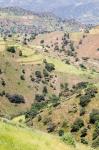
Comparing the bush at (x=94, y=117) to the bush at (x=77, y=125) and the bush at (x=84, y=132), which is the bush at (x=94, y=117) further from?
the bush at (x=77, y=125)

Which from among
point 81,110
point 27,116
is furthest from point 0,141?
point 27,116

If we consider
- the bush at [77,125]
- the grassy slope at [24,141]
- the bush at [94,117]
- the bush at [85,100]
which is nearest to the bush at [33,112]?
the bush at [85,100]

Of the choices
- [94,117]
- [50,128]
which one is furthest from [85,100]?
[94,117]

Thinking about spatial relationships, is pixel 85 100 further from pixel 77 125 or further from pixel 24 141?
pixel 24 141

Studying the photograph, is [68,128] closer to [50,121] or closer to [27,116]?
[50,121]

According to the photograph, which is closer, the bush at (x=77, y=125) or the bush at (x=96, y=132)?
the bush at (x=96, y=132)

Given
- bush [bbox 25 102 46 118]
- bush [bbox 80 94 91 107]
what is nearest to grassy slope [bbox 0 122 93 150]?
bush [bbox 80 94 91 107]

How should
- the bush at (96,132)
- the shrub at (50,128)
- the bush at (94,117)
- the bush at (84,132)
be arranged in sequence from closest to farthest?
1. the bush at (96,132)
2. the bush at (84,132)
3. the bush at (94,117)
4. the shrub at (50,128)
